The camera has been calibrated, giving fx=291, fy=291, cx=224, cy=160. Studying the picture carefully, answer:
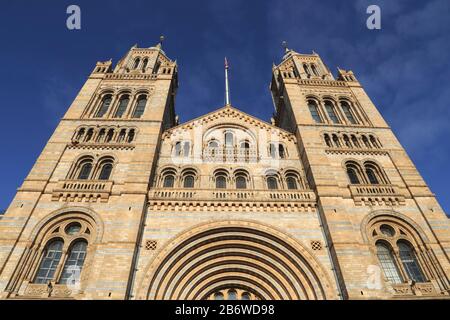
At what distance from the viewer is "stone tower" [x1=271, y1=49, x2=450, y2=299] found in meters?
13.6

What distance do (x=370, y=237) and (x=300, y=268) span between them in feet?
13.2

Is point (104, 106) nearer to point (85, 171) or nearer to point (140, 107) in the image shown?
point (140, 107)

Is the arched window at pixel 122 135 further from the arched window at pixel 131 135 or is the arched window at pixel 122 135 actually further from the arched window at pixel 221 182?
the arched window at pixel 221 182

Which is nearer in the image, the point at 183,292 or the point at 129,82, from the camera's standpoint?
the point at 183,292

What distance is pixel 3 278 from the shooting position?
12.5 m

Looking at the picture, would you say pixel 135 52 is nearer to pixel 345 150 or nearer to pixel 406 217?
pixel 345 150

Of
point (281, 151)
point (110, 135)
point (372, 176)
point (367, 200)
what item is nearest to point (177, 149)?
point (110, 135)

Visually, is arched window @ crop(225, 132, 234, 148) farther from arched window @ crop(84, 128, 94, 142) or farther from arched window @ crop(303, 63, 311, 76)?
arched window @ crop(303, 63, 311, 76)

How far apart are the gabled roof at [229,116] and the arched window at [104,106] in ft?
17.3

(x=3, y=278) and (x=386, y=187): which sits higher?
Answer: (x=386, y=187)

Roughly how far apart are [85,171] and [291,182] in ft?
42.7

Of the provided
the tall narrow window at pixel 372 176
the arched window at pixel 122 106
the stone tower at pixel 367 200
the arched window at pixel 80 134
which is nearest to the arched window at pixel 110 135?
the arched window at pixel 80 134
